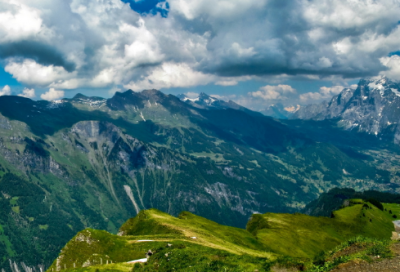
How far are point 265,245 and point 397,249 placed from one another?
7634cm

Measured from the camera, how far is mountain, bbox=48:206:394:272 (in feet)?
146

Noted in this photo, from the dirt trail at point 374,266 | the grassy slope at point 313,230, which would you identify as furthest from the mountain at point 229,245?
the dirt trail at point 374,266

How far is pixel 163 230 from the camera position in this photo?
103 metres

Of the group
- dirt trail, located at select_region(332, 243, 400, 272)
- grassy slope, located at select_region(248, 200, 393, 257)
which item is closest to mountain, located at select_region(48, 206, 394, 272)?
grassy slope, located at select_region(248, 200, 393, 257)

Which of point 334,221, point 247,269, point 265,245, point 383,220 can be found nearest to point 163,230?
point 265,245

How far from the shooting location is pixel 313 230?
148 metres

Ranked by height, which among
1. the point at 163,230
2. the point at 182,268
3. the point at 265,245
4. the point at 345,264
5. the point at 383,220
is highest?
the point at 345,264

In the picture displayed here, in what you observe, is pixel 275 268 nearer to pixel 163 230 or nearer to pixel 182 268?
pixel 182 268

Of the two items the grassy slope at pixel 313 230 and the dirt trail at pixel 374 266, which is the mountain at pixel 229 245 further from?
the dirt trail at pixel 374 266

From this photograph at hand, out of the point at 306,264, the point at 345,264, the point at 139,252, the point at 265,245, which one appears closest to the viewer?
the point at 345,264

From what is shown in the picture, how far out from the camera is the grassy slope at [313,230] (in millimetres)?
116812

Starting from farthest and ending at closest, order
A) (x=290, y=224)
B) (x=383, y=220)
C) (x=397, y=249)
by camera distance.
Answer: (x=383, y=220) < (x=290, y=224) < (x=397, y=249)

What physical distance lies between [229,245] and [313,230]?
76668mm

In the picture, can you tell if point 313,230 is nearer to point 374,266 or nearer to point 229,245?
point 229,245
